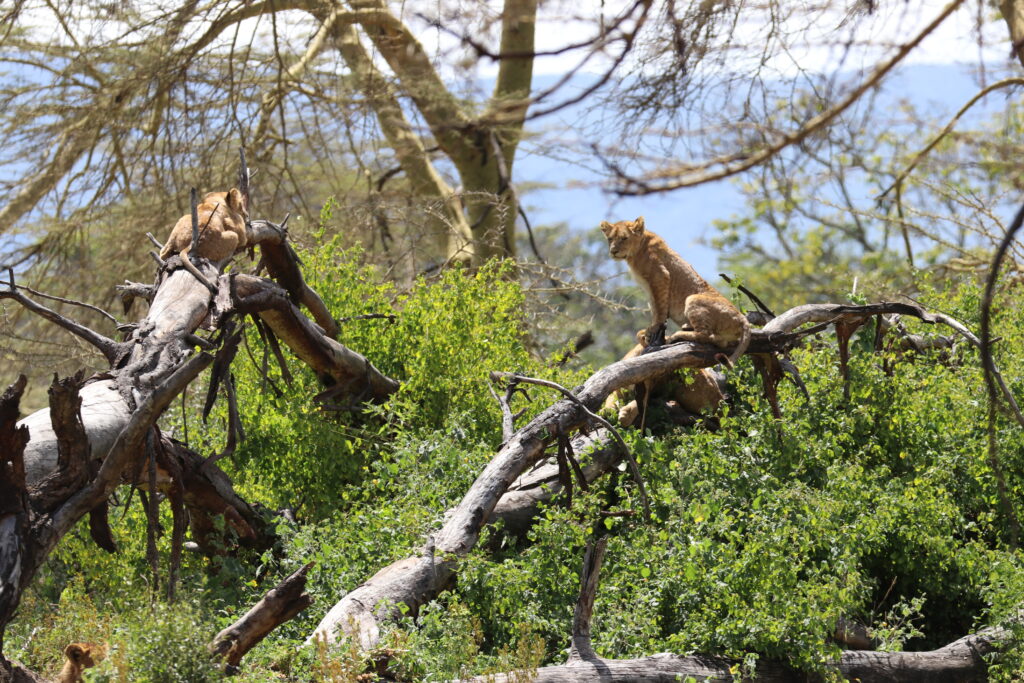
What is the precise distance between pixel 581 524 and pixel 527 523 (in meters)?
0.71

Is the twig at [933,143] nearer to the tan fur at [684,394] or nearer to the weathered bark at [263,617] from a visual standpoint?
the tan fur at [684,394]

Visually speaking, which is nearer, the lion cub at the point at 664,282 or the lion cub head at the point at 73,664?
the lion cub head at the point at 73,664

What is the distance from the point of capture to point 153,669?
441 centimetres

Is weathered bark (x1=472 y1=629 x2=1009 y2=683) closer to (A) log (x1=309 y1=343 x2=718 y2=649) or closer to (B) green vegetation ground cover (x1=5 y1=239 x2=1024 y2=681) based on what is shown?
(B) green vegetation ground cover (x1=5 y1=239 x2=1024 y2=681)

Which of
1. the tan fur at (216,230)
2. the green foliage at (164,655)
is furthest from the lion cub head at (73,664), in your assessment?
the tan fur at (216,230)

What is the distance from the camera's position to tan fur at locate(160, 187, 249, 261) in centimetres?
640

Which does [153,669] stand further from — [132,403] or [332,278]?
[332,278]

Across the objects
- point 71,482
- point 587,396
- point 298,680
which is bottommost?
point 298,680

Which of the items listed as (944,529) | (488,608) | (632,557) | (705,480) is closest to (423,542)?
(488,608)

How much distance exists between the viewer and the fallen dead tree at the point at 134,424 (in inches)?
179

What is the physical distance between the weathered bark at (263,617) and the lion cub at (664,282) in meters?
3.74

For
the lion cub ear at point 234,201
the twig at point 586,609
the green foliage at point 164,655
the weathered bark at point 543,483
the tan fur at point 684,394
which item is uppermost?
the lion cub ear at point 234,201

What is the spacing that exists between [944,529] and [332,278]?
517 centimetres

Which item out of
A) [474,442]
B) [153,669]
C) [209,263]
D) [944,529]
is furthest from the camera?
[474,442]
